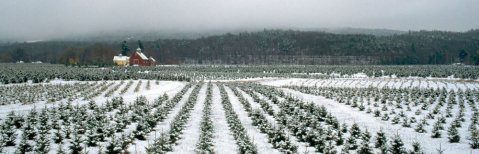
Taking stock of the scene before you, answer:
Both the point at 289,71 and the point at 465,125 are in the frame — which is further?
the point at 289,71

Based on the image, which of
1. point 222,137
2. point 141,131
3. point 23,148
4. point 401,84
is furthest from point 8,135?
point 401,84

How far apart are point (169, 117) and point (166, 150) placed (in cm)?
1142

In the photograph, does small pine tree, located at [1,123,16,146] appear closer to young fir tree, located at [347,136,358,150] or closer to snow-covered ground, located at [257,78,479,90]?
young fir tree, located at [347,136,358,150]

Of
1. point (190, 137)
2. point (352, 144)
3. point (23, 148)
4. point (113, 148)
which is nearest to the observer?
point (23, 148)

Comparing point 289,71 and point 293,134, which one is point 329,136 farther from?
point 289,71

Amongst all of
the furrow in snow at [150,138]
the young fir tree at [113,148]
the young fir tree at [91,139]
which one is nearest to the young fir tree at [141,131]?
the furrow in snow at [150,138]

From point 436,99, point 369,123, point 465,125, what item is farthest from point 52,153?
point 436,99

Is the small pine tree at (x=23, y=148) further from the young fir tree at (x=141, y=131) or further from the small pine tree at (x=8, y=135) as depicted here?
the young fir tree at (x=141, y=131)

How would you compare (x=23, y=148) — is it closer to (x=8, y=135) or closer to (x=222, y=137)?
(x=8, y=135)

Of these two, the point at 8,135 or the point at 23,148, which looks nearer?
the point at 23,148

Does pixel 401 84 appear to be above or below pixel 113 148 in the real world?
below

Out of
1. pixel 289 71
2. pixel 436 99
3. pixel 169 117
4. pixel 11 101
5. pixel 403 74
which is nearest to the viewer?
pixel 169 117

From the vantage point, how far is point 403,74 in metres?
101

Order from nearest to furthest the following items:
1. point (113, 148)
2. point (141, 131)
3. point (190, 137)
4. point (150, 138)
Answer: point (113, 148) → point (141, 131) → point (150, 138) → point (190, 137)
